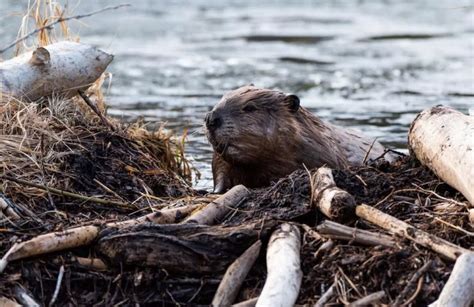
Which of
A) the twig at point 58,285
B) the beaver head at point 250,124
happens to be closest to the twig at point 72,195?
the twig at point 58,285

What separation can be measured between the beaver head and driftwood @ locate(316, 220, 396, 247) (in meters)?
1.80

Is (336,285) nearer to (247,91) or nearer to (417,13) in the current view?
(247,91)

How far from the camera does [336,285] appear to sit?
3959 mm

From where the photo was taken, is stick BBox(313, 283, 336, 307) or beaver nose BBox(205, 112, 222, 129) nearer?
stick BBox(313, 283, 336, 307)

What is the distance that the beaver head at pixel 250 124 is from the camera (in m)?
5.89

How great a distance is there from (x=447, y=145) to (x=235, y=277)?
4.43 feet

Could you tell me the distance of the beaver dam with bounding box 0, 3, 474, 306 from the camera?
3967mm

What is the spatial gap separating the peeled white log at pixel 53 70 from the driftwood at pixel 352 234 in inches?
98.5

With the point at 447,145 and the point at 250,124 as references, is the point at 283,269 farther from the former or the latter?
the point at 250,124

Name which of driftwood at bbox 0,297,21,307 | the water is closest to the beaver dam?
driftwood at bbox 0,297,21,307

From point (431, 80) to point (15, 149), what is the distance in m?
7.30

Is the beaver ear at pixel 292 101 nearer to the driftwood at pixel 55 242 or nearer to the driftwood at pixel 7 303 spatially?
the driftwood at pixel 55 242

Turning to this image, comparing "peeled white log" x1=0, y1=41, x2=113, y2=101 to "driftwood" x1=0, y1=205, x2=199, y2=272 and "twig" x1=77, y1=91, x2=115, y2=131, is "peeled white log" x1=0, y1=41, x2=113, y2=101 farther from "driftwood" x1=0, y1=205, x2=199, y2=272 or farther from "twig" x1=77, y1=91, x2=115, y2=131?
"driftwood" x1=0, y1=205, x2=199, y2=272

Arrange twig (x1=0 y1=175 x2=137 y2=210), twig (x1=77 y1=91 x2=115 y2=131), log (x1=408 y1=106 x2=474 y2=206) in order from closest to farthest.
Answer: log (x1=408 y1=106 x2=474 y2=206) → twig (x1=0 y1=175 x2=137 y2=210) → twig (x1=77 y1=91 x2=115 y2=131)
